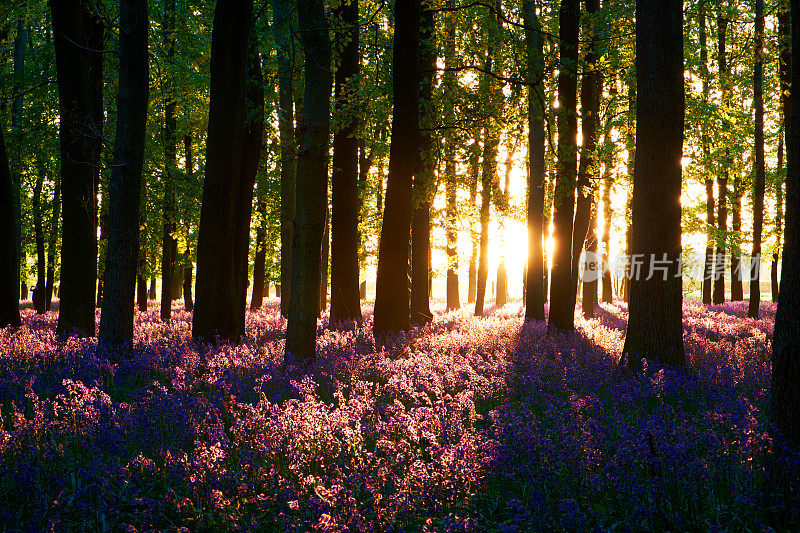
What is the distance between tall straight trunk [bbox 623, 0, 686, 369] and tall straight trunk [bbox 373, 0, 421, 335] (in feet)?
15.6

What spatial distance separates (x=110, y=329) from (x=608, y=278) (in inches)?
1162

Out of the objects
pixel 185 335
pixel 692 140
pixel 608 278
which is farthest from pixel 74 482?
pixel 608 278

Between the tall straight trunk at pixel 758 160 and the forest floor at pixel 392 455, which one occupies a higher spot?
the tall straight trunk at pixel 758 160

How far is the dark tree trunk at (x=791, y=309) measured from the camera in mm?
3674

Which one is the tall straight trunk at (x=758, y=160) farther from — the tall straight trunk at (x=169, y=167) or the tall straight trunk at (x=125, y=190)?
the tall straight trunk at (x=125, y=190)

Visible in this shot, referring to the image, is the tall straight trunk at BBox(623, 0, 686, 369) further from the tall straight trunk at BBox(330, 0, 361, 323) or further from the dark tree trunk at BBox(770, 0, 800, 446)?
the tall straight trunk at BBox(330, 0, 361, 323)

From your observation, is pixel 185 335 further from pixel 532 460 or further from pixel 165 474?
pixel 532 460

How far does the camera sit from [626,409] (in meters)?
6.03

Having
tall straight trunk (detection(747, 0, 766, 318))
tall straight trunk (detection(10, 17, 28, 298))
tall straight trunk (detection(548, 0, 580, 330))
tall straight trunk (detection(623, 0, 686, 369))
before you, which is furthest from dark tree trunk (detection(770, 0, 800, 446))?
tall straight trunk (detection(747, 0, 766, 318))

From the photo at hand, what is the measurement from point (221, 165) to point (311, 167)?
9.10 feet

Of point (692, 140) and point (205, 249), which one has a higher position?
point (692, 140)

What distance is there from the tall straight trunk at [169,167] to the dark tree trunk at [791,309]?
39.9 feet

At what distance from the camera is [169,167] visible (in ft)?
56.3

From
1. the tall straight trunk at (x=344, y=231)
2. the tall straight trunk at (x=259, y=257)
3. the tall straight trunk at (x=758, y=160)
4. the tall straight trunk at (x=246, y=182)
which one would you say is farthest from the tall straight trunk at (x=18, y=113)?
the tall straight trunk at (x=758, y=160)
